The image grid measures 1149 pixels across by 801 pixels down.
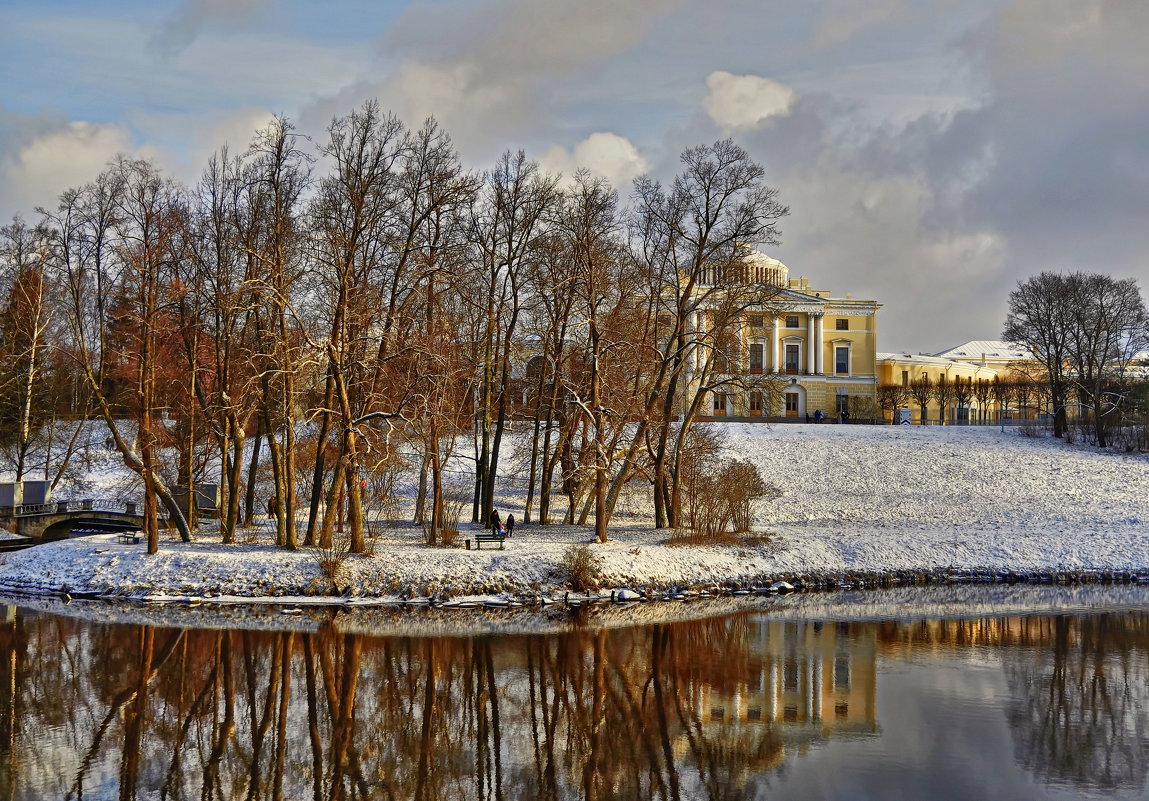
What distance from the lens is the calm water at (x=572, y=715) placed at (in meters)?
10.4

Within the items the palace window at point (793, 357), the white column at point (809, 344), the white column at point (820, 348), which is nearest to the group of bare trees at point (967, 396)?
the white column at point (820, 348)

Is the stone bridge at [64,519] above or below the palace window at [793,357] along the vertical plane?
below

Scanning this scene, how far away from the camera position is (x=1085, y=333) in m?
47.5

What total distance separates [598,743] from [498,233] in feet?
60.9

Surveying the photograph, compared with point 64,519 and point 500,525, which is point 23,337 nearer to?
point 64,519

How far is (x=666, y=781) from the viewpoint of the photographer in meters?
10.4

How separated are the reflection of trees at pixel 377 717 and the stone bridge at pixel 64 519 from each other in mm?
14010

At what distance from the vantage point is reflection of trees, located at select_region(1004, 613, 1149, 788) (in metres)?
11.4

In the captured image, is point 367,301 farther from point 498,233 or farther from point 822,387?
point 822,387

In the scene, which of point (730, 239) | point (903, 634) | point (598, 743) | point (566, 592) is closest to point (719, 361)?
point (730, 239)

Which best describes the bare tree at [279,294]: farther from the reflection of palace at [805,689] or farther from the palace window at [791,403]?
the palace window at [791,403]

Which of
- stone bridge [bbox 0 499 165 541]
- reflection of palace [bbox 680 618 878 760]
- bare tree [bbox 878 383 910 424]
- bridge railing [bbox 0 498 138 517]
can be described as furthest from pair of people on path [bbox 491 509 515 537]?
bare tree [bbox 878 383 910 424]

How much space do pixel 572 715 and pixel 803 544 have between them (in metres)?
16.2

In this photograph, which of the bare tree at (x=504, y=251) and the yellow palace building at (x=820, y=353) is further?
the yellow palace building at (x=820, y=353)
